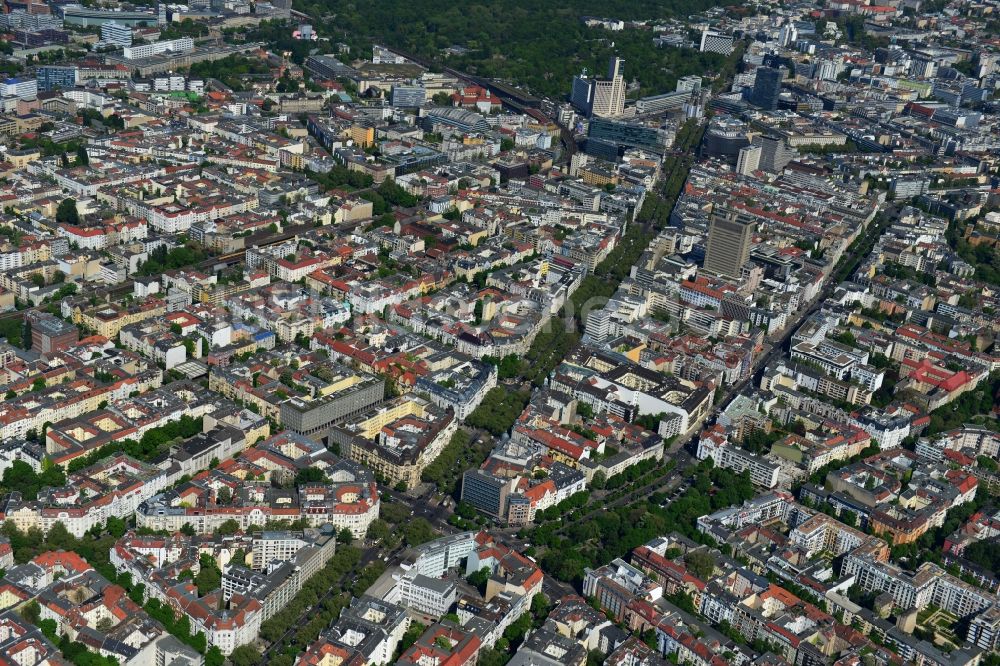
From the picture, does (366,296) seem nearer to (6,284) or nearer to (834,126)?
(6,284)

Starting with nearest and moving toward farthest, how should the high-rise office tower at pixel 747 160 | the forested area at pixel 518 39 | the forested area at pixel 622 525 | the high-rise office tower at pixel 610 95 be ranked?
the forested area at pixel 622 525 → the high-rise office tower at pixel 747 160 → the high-rise office tower at pixel 610 95 → the forested area at pixel 518 39

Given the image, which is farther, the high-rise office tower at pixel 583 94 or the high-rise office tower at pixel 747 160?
the high-rise office tower at pixel 583 94

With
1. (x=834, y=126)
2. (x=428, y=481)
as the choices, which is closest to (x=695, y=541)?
(x=428, y=481)

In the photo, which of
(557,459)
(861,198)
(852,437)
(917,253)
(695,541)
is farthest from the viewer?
(861,198)

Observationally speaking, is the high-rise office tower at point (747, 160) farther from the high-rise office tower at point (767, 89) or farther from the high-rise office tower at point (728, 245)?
the high-rise office tower at point (728, 245)

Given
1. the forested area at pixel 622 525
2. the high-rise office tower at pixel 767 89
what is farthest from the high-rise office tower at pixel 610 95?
the forested area at pixel 622 525

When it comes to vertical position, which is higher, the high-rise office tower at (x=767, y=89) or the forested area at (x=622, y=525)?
the high-rise office tower at (x=767, y=89)
